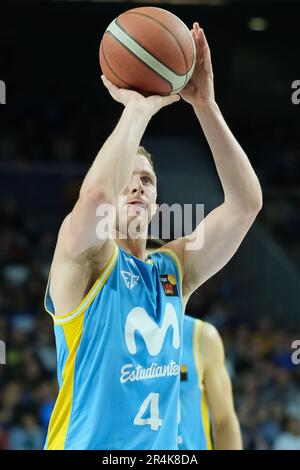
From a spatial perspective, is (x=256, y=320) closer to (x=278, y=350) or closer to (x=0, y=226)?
(x=278, y=350)

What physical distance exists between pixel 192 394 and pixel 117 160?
8.61 feet

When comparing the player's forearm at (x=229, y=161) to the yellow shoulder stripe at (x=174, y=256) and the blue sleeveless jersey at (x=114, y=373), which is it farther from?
the blue sleeveless jersey at (x=114, y=373)

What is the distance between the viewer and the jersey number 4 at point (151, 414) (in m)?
3.31

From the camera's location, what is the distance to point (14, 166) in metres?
13.0

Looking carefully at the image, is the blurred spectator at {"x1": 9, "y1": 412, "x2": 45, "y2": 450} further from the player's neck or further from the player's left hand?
the player's left hand

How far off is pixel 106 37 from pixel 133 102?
45 cm

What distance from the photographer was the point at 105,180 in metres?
3.01

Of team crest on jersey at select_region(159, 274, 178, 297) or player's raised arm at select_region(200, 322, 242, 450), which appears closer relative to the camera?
team crest on jersey at select_region(159, 274, 178, 297)

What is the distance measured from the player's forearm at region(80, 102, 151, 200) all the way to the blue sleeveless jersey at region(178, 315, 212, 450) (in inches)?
95.4

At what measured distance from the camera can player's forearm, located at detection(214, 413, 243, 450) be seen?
5.30 metres

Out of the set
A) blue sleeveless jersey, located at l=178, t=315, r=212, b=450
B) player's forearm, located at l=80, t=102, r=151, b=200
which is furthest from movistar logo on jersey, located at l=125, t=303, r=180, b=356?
blue sleeveless jersey, located at l=178, t=315, r=212, b=450

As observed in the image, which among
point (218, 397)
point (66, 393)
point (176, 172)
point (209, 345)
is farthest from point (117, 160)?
point (176, 172)

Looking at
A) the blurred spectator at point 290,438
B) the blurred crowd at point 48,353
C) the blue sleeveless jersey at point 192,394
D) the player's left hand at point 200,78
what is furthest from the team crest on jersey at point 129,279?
the blurred spectator at point 290,438

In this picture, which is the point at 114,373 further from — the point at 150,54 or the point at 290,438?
the point at 290,438
